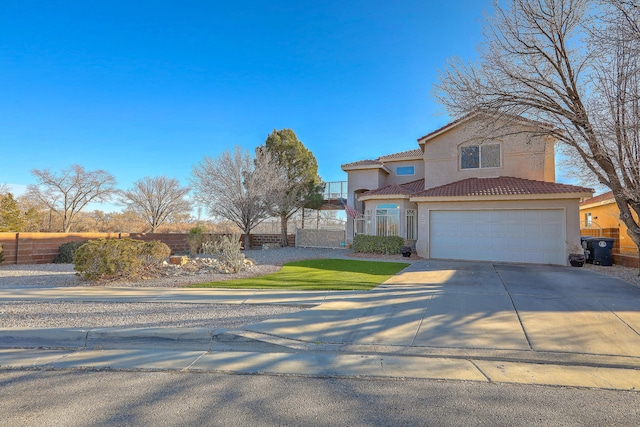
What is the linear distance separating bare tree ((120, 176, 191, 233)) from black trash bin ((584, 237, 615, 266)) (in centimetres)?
3175

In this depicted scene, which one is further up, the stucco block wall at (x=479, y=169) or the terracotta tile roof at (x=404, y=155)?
the terracotta tile roof at (x=404, y=155)

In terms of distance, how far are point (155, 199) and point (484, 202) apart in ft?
98.6

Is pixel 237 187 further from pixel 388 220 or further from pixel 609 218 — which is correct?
pixel 609 218

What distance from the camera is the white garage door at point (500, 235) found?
14.3m

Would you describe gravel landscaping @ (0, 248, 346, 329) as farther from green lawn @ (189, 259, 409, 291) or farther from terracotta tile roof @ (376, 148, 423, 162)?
terracotta tile roof @ (376, 148, 423, 162)

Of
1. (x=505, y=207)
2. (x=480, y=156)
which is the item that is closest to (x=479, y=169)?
(x=480, y=156)

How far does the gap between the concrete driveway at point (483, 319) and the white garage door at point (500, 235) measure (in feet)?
17.9

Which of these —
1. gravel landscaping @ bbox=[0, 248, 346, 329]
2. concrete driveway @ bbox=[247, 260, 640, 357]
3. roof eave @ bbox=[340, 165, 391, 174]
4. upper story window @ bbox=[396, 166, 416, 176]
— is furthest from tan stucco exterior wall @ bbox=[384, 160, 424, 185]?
gravel landscaping @ bbox=[0, 248, 346, 329]

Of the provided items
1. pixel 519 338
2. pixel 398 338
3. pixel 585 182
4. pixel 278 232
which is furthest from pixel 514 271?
pixel 278 232

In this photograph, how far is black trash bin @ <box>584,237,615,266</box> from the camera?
1345 centimetres

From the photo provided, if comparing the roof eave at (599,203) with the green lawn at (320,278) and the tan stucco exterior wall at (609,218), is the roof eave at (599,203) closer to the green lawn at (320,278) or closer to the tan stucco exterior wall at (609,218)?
the tan stucco exterior wall at (609,218)

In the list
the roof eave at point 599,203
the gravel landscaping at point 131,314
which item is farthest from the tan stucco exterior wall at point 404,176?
the gravel landscaping at point 131,314

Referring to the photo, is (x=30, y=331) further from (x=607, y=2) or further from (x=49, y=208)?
(x=49, y=208)

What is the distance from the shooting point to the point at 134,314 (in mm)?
6328
